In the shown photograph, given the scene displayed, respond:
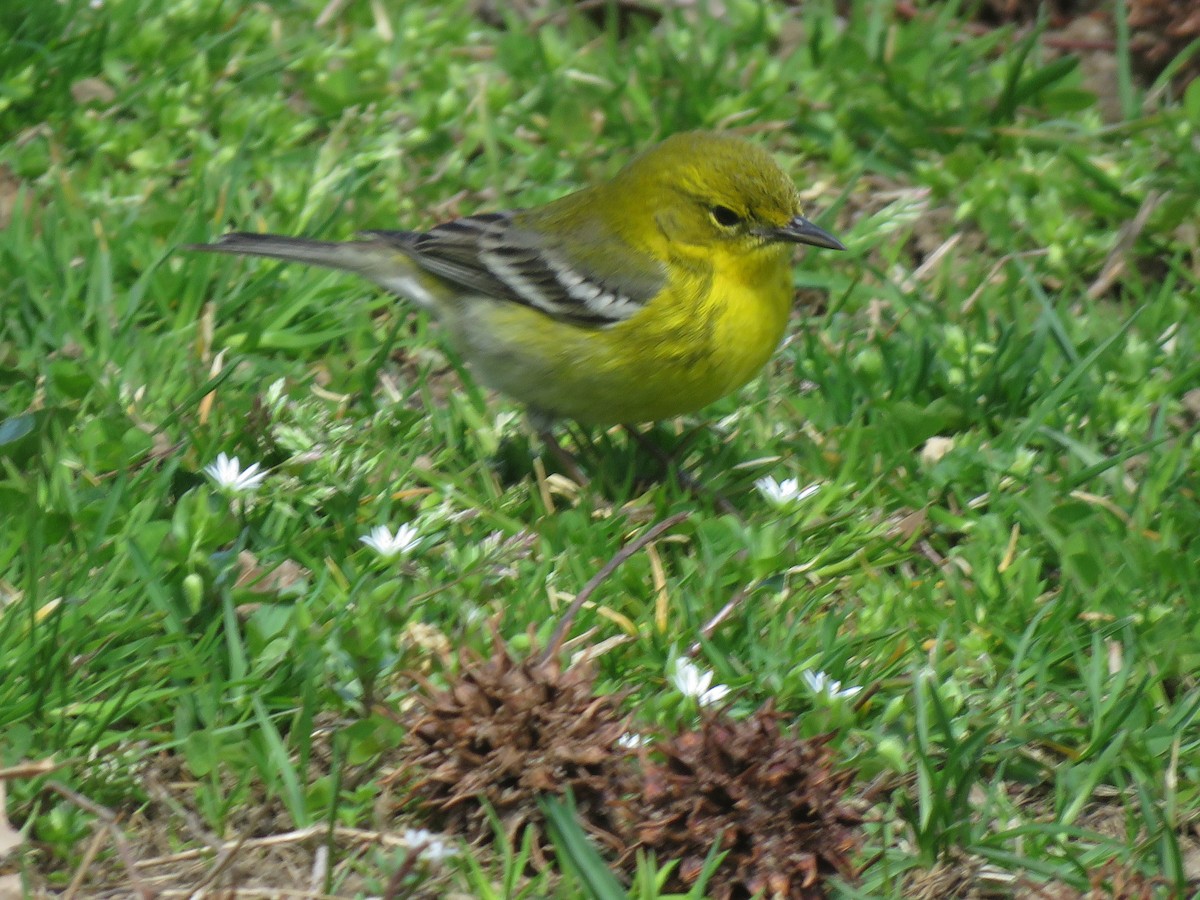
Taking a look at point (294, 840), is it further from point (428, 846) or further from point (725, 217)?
point (725, 217)

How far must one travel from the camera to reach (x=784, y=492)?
4.58 meters

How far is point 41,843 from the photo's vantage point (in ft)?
11.0

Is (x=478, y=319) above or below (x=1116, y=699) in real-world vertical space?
above

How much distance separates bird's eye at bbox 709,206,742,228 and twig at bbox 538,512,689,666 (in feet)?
3.27

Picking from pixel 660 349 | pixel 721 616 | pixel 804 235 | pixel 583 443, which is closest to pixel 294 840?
pixel 721 616

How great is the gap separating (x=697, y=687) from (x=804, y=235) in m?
1.67

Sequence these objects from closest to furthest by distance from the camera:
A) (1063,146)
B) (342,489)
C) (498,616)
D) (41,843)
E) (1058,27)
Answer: (41,843) < (498,616) < (342,489) < (1063,146) < (1058,27)

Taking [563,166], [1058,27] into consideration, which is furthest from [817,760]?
[1058,27]

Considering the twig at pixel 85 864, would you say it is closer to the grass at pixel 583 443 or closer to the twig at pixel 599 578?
the grass at pixel 583 443

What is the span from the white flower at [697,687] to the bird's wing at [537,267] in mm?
1423

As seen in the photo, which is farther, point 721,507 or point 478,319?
point 478,319

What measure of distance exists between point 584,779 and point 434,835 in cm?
38

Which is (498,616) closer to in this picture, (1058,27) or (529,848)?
(529,848)

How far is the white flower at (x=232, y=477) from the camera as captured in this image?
411 cm
